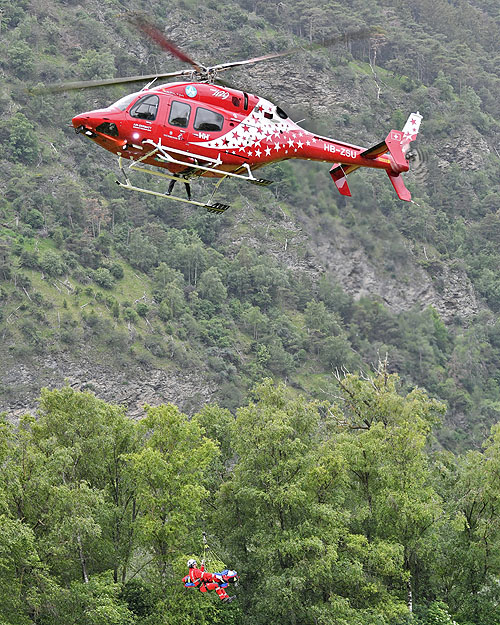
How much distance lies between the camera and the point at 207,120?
23.9 meters

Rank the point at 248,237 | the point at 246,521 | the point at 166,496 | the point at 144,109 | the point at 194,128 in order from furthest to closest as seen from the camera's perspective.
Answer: the point at 248,237 < the point at 246,521 < the point at 166,496 < the point at 194,128 < the point at 144,109

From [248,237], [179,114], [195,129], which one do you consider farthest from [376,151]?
[248,237]

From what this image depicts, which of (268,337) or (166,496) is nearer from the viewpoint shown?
(166,496)

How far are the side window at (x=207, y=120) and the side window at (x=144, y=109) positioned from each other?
3.81 feet

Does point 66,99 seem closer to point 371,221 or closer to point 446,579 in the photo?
point 371,221

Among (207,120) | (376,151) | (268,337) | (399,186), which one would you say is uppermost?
(207,120)

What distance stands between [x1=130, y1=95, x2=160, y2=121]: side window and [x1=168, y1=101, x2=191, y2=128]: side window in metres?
0.45

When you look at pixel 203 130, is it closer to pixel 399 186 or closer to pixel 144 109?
pixel 144 109

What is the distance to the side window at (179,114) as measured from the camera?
23.4 metres

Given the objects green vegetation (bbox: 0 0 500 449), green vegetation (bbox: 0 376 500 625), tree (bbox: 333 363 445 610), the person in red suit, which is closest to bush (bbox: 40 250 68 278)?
green vegetation (bbox: 0 0 500 449)

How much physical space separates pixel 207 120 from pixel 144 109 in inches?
69.1

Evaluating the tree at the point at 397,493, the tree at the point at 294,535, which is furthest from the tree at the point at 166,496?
the tree at the point at 397,493

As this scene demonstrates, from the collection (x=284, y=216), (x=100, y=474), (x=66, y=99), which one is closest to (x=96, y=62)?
(x=66, y=99)

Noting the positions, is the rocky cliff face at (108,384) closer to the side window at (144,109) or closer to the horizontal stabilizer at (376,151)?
the horizontal stabilizer at (376,151)
